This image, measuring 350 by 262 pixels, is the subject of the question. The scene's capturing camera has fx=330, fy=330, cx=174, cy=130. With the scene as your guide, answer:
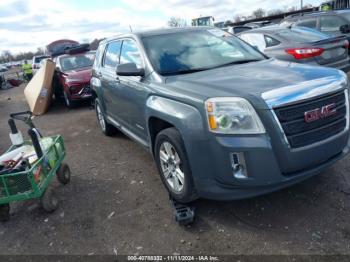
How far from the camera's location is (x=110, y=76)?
5078 mm

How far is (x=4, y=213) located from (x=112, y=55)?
9.15 feet

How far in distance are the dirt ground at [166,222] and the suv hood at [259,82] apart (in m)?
1.16

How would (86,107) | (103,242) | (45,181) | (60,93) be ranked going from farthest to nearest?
(60,93) < (86,107) < (45,181) < (103,242)

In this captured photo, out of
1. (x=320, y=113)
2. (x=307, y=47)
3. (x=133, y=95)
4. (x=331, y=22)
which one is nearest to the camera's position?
(x=320, y=113)

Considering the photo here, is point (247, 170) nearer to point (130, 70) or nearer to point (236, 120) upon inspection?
point (236, 120)

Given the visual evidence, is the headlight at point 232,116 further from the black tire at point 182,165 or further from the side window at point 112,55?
the side window at point 112,55

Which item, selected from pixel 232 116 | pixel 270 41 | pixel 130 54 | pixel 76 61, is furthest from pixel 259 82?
pixel 76 61

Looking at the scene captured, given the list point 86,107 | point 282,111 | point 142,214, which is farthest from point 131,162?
point 86,107

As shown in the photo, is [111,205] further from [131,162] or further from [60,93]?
[60,93]

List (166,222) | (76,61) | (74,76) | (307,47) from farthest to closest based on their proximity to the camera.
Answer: (76,61) → (74,76) → (307,47) → (166,222)

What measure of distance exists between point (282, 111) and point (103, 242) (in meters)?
2.03

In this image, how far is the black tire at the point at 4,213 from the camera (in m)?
3.74

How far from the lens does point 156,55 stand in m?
3.89

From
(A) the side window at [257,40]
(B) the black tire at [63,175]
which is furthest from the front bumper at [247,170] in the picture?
(A) the side window at [257,40]
